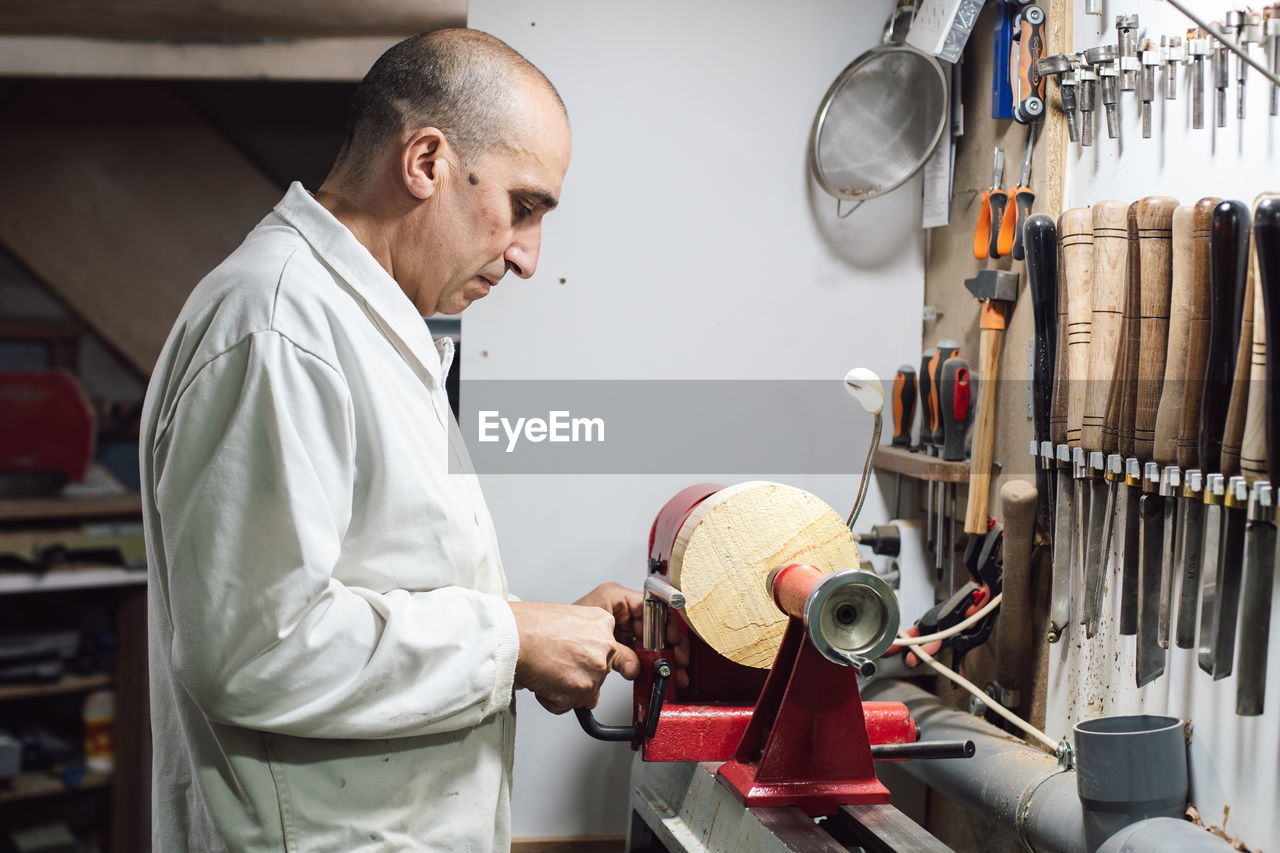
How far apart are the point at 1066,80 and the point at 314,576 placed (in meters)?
1.32

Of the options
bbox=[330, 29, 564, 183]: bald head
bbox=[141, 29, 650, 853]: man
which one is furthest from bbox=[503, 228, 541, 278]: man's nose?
bbox=[330, 29, 564, 183]: bald head

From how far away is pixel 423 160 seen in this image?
1.21 meters

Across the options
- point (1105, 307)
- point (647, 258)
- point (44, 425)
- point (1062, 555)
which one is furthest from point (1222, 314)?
point (44, 425)

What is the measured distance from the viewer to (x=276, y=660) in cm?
101

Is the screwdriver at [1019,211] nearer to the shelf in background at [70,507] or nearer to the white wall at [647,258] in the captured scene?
the white wall at [647,258]

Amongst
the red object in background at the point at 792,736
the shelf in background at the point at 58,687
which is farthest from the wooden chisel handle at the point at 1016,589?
the shelf in background at the point at 58,687

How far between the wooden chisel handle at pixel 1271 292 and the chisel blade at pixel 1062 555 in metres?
0.37

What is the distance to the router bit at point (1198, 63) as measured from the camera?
136cm

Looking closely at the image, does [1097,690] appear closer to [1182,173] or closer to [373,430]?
[1182,173]

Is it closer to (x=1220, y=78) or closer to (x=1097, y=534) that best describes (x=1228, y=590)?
(x=1097, y=534)

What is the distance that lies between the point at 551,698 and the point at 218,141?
8.21 ft

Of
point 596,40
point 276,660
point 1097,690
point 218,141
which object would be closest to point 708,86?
point 596,40

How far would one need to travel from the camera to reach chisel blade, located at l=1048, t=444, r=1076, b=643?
151 centimetres

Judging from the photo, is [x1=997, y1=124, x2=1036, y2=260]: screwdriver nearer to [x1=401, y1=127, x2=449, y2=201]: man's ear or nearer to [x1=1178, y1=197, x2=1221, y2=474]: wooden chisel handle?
[x1=1178, y1=197, x2=1221, y2=474]: wooden chisel handle
